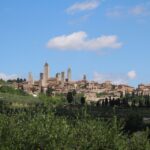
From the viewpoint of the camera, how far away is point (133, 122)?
58875 millimetres

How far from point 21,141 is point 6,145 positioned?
550 millimetres

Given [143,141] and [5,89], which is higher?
[5,89]

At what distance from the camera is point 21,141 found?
18984 millimetres

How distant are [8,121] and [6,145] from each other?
283 centimetres

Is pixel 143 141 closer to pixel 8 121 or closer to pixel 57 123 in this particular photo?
pixel 57 123

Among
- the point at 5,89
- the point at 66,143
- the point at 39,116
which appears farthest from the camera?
the point at 5,89

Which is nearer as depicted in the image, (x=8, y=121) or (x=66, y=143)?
(x=66, y=143)

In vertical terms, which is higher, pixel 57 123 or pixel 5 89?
pixel 5 89

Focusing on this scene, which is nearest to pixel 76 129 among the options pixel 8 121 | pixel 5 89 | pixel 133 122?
pixel 8 121

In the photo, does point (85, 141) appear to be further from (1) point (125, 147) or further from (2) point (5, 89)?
(2) point (5, 89)

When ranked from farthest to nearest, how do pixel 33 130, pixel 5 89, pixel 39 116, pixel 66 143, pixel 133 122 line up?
pixel 5 89 < pixel 133 122 < pixel 39 116 < pixel 33 130 < pixel 66 143

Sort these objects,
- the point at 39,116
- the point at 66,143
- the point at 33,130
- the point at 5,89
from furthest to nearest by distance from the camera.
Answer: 1. the point at 5,89
2. the point at 39,116
3. the point at 33,130
4. the point at 66,143

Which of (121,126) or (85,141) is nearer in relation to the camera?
(85,141)

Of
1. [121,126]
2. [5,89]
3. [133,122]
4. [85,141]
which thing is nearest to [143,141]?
[121,126]
